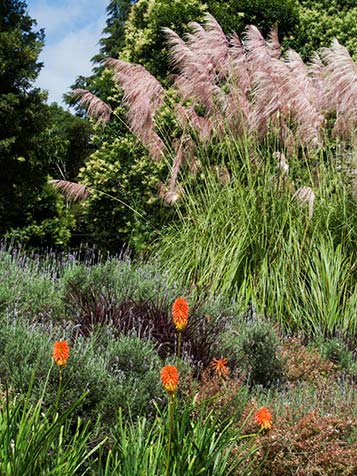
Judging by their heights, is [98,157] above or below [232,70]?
below

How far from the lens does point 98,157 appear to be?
33.6 ft

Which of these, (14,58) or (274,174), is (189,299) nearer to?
(274,174)

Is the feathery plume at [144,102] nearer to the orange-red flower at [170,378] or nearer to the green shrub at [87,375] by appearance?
the green shrub at [87,375]

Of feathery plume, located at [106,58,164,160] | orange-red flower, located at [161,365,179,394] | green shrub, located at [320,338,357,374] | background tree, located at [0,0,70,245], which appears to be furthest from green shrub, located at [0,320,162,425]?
background tree, located at [0,0,70,245]

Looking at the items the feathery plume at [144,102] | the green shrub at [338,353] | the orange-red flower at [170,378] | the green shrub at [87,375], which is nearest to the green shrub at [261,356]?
the green shrub at [338,353]

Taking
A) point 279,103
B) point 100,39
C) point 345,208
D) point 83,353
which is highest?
point 100,39

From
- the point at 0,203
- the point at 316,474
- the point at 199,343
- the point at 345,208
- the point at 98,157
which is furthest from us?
the point at 98,157

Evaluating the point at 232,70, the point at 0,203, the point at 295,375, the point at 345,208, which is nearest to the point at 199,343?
the point at 295,375

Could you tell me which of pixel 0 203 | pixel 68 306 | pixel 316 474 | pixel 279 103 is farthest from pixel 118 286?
pixel 0 203

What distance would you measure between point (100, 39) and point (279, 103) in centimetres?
1889

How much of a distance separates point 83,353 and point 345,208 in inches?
132

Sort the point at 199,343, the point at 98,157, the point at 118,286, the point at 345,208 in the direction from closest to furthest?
the point at 199,343 → the point at 118,286 → the point at 345,208 → the point at 98,157

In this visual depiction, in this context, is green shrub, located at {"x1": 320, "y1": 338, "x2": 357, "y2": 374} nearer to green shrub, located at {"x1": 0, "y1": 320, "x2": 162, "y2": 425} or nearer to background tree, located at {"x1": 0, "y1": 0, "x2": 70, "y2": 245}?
green shrub, located at {"x1": 0, "y1": 320, "x2": 162, "y2": 425}

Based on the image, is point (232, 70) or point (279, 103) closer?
point (279, 103)
